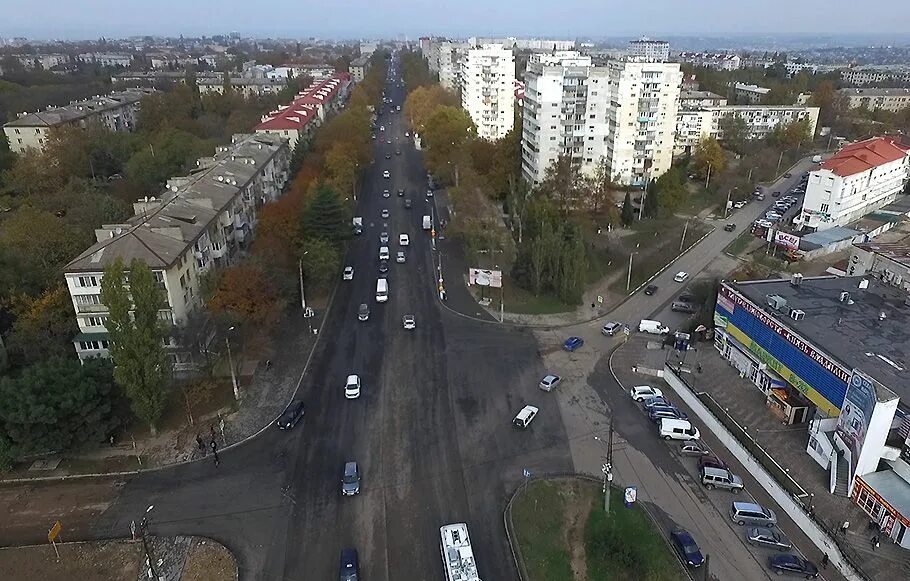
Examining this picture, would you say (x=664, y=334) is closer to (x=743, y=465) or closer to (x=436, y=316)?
(x=743, y=465)

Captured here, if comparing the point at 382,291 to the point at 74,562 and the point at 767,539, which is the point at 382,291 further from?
the point at 767,539

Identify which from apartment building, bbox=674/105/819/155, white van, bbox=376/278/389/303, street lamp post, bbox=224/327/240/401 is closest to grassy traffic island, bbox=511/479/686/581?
street lamp post, bbox=224/327/240/401

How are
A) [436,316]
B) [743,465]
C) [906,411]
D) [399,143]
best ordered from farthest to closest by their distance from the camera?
1. [399,143]
2. [436,316]
3. [743,465]
4. [906,411]

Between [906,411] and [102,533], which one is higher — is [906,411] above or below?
above

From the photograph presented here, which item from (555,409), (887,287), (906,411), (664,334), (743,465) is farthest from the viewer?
(664,334)

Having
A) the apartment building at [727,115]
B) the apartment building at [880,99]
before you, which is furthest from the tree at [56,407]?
the apartment building at [880,99]

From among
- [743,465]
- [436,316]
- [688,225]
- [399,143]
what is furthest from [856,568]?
[399,143]
